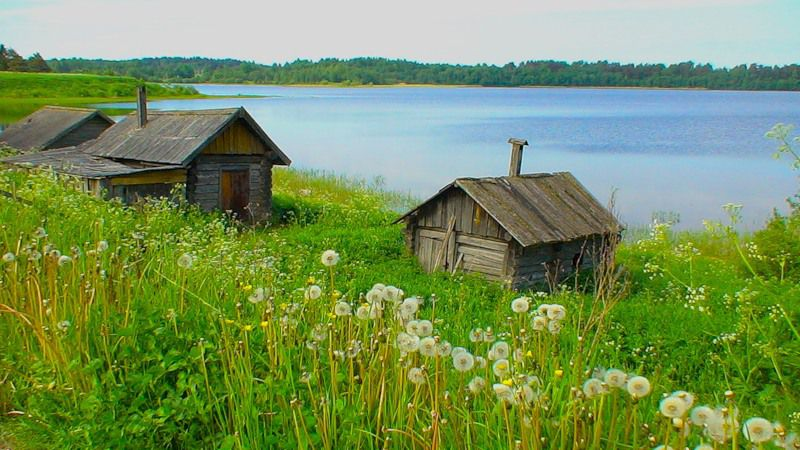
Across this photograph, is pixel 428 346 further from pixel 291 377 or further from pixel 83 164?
pixel 83 164

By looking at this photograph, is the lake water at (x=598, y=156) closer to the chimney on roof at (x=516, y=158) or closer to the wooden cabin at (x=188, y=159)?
the chimney on roof at (x=516, y=158)

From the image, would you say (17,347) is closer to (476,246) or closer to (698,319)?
(698,319)

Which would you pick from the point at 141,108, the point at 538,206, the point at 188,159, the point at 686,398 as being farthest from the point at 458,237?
the point at 686,398

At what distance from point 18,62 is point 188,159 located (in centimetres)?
10265

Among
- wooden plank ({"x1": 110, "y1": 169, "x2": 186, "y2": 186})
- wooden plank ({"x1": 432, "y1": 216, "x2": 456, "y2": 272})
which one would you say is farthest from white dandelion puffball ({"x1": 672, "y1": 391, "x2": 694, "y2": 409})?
wooden plank ({"x1": 110, "y1": 169, "x2": 186, "y2": 186})

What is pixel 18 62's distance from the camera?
105750 mm

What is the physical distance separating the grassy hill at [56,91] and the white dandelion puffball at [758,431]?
218 feet

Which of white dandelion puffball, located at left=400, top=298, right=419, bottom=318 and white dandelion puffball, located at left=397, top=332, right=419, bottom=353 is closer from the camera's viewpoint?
white dandelion puffball, located at left=397, top=332, right=419, bottom=353

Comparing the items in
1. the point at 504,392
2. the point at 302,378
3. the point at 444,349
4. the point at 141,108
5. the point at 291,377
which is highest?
the point at 504,392

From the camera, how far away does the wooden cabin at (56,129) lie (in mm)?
27844

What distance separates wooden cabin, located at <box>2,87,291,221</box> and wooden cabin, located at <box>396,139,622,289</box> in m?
6.37

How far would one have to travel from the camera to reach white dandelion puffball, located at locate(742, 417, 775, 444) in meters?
2.09

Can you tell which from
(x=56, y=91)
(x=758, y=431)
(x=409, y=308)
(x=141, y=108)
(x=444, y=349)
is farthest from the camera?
(x=56, y=91)

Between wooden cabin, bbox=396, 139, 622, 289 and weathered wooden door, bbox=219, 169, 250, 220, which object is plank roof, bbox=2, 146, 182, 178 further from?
wooden cabin, bbox=396, 139, 622, 289
